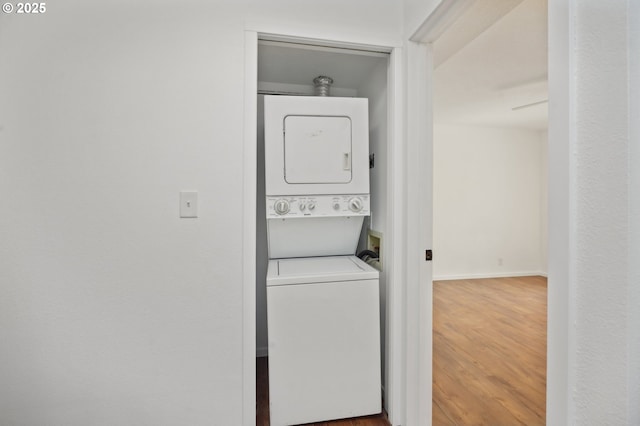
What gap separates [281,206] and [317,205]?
21 cm

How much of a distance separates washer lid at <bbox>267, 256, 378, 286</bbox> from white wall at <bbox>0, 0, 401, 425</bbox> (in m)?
0.24

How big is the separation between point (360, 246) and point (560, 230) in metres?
1.55

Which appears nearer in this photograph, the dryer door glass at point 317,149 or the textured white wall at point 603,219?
the textured white wall at point 603,219

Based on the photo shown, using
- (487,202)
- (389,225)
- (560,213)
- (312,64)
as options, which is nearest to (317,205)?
(389,225)

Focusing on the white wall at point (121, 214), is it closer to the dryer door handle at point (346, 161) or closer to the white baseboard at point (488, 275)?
the dryer door handle at point (346, 161)

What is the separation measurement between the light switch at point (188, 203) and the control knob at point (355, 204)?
85cm

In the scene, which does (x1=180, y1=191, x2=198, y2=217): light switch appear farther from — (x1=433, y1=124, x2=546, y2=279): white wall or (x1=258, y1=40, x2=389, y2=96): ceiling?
(x1=433, y1=124, x2=546, y2=279): white wall

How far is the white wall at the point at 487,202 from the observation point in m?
4.89

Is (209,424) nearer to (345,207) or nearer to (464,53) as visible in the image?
(345,207)

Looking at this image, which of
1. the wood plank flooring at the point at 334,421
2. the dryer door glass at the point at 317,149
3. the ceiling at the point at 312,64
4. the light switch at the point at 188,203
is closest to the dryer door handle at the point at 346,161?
the dryer door glass at the point at 317,149

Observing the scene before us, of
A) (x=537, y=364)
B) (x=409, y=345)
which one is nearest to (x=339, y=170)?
(x=409, y=345)

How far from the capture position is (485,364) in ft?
7.47

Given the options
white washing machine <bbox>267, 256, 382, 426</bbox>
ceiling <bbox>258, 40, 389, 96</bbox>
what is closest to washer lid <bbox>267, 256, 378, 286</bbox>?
white washing machine <bbox>267, 256, 382, 426</bbox>

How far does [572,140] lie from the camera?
2.40 ft
